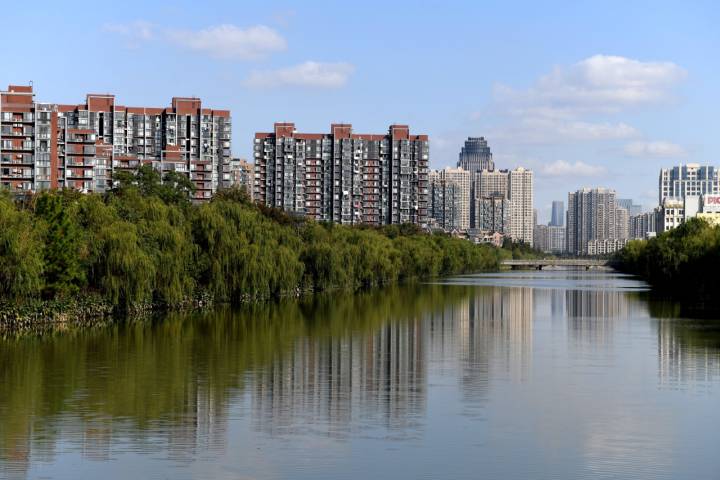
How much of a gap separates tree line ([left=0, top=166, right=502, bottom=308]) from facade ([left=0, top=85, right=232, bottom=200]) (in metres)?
15.3

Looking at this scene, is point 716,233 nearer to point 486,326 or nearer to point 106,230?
point 486,326

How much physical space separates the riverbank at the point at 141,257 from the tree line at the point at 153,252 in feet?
0.15

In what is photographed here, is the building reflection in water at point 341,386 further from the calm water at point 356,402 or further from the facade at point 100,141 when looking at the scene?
the facade at point 100,141

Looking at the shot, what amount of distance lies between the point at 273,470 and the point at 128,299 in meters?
25.1

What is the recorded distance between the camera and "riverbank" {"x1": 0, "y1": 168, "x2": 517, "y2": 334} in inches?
1374

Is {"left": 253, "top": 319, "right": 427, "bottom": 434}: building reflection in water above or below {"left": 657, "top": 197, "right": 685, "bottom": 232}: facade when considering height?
below

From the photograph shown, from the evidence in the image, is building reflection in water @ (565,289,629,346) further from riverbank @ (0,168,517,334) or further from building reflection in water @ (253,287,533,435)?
riverbank @ (0,168,517,334)

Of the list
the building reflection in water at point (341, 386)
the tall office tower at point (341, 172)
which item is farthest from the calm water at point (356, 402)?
the tall office tower at point (341, 172)

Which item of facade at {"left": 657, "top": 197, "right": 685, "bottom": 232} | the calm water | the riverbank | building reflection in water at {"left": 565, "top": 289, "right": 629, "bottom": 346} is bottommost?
the calm water

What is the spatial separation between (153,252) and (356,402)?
21.4 m

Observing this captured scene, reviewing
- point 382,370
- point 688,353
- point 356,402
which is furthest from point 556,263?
point 356,402

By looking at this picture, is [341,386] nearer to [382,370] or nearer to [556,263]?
[382,370]

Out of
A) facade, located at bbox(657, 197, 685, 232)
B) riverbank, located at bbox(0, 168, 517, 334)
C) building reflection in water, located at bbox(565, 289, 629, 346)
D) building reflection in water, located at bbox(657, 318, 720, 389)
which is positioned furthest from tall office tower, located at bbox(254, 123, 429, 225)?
building reflection in water, located at bbox(657, 318, 720, 389)

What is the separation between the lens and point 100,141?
319 feet
